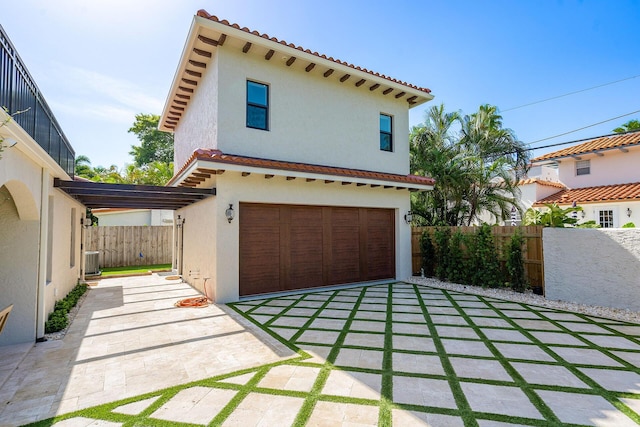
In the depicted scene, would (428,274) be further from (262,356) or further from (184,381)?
(184,381)

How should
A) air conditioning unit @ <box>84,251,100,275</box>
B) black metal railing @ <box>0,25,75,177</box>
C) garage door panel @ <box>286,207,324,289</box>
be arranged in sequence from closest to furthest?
black metal railing @ <box>0,25,75,177</box>
garage door panel @ <box>286,207,324,289</box>
air conditioning unit @ <box>84,251,100,275</box>

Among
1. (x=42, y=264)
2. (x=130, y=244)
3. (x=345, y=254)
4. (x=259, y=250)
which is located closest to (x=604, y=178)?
(x=345, y=254)

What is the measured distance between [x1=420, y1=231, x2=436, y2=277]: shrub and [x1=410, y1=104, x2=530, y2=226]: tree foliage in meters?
2.89

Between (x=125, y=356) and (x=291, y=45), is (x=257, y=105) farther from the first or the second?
(x=125, y=356)

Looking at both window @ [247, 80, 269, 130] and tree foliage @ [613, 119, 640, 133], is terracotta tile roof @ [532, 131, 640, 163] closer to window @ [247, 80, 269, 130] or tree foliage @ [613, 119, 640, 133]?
tree foliage @ [613, 119, 640, 133]

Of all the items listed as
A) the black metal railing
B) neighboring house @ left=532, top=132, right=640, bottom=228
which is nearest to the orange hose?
the black metal railing

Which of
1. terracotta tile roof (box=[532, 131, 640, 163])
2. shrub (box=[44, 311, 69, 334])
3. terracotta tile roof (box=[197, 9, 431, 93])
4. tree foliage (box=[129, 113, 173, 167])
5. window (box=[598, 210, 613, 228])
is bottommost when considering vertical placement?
shrub (box=[44, 311, 69, 334])

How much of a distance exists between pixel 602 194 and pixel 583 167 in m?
3.15

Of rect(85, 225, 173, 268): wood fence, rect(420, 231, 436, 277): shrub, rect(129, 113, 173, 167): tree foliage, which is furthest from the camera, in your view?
rect(129, 113, 173, 167): tree foliage

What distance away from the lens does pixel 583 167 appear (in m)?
19.2

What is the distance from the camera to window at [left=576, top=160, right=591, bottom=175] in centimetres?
1897

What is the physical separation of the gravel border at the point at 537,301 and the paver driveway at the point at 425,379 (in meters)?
0.72

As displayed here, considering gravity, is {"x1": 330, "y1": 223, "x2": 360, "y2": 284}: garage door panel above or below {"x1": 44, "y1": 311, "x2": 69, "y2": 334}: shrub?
above

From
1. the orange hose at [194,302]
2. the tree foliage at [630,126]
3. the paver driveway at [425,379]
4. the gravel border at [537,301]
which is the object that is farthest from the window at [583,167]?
the orange hose at [194,302]
